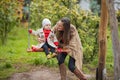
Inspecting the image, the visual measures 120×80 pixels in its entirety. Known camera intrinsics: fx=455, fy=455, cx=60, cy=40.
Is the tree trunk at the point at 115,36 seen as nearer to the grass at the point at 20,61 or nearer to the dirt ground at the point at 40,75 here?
the dirt ground at the point at 40,75

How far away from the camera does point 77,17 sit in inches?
539

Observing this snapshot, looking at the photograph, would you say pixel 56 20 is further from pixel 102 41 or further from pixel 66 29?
pixel 66 29

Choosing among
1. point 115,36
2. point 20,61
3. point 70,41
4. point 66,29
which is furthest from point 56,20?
point 66,29

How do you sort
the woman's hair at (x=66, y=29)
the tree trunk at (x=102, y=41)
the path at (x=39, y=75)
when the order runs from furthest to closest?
the path at (x=39, y=75) < the tree trunk at (x=102, y=41) < the woman's hair at (x=66, y=29)

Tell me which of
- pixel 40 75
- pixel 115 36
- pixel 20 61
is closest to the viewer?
pixel 115 36

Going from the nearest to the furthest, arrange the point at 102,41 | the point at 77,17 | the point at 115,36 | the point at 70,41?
the point at 70,41 → the point at 115,36 → the point at 102,41 → the point at 77,17

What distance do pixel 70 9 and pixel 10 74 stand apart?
2.64m

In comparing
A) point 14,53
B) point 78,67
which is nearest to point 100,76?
point 78,67

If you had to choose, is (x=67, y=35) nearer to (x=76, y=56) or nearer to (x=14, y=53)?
(x=76, y=56)

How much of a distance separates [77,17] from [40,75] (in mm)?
2203

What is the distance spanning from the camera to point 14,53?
17156 millimetres

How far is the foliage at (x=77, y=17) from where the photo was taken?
45.0 feet

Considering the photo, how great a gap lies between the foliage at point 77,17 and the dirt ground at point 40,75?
1.36 m

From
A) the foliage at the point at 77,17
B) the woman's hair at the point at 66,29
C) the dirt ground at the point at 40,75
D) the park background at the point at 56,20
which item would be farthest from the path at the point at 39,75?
the woman's hair at the point at 66,29
